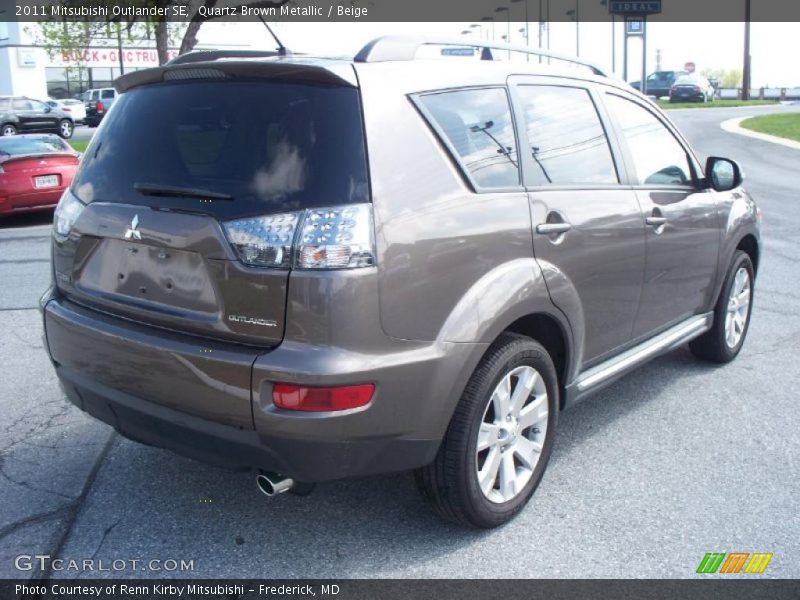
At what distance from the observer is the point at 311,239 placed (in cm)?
288

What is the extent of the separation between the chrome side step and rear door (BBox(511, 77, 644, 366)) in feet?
0.25

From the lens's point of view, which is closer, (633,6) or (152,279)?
(152,279)

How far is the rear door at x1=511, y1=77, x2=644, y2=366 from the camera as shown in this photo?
3.71m

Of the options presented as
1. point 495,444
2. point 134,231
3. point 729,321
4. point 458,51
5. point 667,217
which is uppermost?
point 458,51

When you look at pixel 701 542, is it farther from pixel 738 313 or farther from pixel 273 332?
pixel 738 313

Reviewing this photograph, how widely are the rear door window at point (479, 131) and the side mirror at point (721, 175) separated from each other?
6.34 feet

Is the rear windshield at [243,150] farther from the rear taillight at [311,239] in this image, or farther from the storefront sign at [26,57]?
the storefront sign at [26,57]

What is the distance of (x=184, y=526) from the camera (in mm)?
3570

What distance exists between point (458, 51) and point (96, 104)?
139 feet

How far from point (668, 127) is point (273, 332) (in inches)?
119

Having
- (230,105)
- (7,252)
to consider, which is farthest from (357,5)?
(230,105)

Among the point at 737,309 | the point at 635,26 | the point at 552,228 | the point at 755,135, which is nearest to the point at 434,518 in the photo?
the point at 552,228

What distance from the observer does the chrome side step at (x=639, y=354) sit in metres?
4.08

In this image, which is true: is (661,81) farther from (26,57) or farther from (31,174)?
(31,174)
